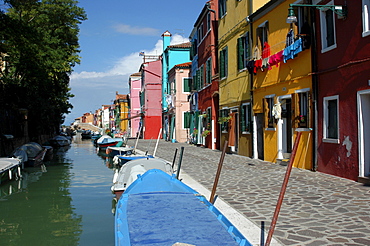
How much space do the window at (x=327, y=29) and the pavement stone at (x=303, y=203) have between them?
406 cm

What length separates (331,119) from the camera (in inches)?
450

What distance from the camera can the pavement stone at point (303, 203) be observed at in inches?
224

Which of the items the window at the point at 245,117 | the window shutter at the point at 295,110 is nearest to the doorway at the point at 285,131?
the window shutter at the point at 295,110

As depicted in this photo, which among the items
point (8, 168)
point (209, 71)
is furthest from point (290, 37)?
point (8, 168)

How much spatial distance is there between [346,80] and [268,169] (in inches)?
173

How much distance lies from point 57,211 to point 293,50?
9312 millimetres

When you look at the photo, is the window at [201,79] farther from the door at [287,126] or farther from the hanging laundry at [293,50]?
the hanging laundry at [293,50]

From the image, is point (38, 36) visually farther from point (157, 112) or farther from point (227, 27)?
point (157, 112)

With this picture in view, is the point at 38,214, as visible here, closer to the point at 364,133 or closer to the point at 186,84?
the point at 364,133

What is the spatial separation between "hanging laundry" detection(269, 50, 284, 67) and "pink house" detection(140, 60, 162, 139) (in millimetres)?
35107

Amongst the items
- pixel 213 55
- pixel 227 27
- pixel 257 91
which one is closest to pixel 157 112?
pixel 213 55

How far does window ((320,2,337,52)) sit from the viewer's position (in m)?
11.4

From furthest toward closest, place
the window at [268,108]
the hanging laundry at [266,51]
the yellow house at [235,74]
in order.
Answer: the yellow house at [235,74], the window at [268,108], the hanging laundry at [266,51]

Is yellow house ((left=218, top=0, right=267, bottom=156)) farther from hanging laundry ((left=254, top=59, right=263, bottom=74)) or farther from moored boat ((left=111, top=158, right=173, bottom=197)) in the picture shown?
moored boat ((left=111, top=158, right=173, bottom=197))
